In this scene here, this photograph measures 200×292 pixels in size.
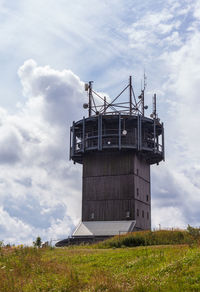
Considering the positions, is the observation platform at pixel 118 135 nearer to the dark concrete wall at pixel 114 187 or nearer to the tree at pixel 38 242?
the dark concrete wall at pixel 114 187

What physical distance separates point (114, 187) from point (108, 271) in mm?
30909

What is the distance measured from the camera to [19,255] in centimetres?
2925

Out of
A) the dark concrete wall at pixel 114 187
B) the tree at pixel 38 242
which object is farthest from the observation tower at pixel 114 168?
the tree at pixel 38 242

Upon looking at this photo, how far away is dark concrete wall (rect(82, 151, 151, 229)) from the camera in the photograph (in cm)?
5266

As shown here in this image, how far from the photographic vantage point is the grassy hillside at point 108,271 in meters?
18.4

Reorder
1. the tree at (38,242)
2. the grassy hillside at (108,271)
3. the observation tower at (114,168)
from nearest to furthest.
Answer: the grassy hillside at (108,271) < the tree at (38,242) < the observation tower at (114,168)

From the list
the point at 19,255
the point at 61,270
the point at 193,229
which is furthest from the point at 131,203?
the point at 61,270

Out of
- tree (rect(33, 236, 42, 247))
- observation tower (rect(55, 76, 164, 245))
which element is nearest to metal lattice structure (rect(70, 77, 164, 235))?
observation tower (rect(55, 76, 164, 245))

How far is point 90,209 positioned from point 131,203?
5.51m

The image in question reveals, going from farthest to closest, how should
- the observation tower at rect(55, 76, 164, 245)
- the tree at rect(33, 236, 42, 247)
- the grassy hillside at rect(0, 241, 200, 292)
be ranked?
the observation tower at rect(55, 76, 164, 245) < the tree at rect(33, 236, 42, 247) < the grassy hillside at rect(0, 241, 200, 292)

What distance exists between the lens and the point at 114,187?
53438mm

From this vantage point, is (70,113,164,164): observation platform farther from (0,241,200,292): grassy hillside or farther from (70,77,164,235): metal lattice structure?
(0,241,200,292): grassy hillside

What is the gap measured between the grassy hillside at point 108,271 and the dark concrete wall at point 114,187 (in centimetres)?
2447

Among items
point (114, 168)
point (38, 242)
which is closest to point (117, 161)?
point (114, 168)
